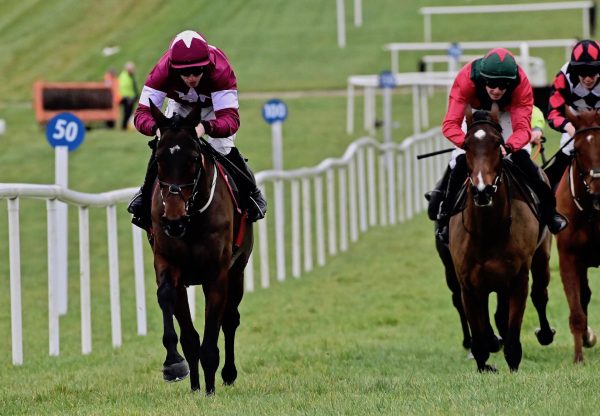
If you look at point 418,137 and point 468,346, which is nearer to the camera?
point 468,346

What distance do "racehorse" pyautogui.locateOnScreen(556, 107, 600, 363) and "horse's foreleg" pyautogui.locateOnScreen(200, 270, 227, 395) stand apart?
2.75 meters

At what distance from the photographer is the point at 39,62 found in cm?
5009

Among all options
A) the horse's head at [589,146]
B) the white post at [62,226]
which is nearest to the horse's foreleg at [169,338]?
the horse's head at [589,146]

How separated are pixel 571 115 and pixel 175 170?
315cm

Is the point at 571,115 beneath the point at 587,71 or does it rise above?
beneath

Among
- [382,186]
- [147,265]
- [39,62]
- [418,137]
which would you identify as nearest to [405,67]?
[39,62]

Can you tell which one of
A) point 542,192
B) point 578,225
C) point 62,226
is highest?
point 542,192

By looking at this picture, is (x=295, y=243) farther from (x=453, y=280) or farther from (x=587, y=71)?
(x=587, y=71)

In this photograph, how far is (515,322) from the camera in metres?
8.60

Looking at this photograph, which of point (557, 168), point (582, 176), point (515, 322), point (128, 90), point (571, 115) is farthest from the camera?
point (128, 90)

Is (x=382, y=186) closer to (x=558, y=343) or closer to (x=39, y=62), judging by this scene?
(x=558, y=343)

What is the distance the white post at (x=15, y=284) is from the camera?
31.0ft

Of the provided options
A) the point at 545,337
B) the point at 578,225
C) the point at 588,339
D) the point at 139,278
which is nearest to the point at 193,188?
the point at 578,225

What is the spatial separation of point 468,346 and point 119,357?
2.77 metres
